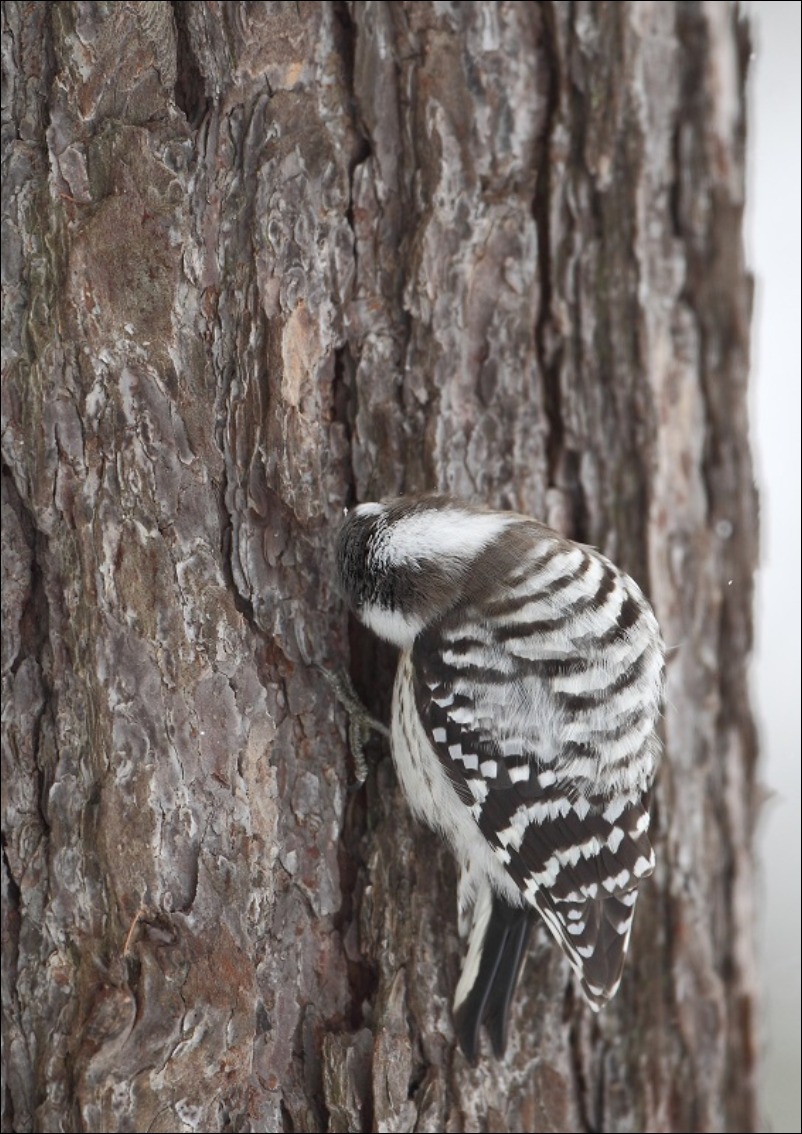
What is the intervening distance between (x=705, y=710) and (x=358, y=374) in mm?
1322

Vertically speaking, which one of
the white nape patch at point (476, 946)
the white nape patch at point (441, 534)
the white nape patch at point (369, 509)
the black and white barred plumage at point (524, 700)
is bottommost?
the white nape patch at point (476, 946)

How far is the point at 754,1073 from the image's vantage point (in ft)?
9.33

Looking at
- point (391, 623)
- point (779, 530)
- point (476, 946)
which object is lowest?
point (476, 946)

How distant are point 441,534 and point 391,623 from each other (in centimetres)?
22

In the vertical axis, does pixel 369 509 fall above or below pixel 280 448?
below

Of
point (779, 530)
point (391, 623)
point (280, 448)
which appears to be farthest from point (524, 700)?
point (779, 530)

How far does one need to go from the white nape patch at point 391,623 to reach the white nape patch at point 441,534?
0.11m

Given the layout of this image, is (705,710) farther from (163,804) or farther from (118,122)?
(118,122)

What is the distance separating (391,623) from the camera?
2221mm

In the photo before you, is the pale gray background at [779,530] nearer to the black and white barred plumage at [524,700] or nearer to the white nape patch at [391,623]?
the black and white barred plumage at [524,700]

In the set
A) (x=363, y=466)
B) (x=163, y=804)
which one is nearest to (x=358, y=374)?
(x=363, y=466)

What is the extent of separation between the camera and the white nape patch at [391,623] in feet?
7.23

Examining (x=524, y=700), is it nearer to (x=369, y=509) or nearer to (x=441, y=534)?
(x=441, y=534)

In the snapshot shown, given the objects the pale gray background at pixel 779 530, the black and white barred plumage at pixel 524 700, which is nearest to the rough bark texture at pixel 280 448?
the black and white barred plumage at pixel 524 700
